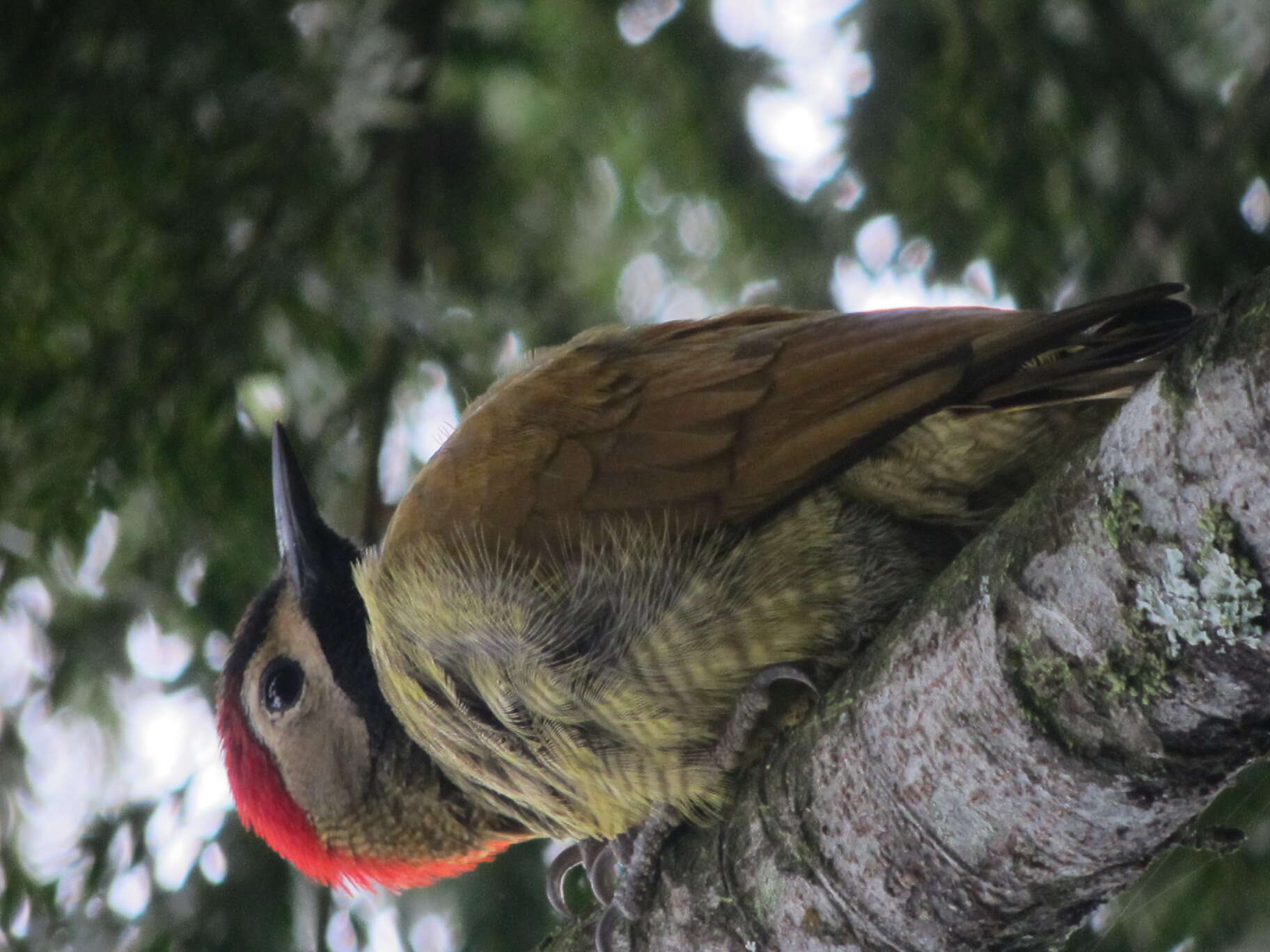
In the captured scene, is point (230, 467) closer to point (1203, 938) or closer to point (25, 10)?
point (25, 10)

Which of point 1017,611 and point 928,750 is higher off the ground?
point 1017,611

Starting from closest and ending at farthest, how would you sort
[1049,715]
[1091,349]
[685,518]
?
[1049,715], [1091,349], [685,518]

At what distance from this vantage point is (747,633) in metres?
1.94

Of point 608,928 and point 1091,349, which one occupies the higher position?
point 1091,349

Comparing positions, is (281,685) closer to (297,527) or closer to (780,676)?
(297,527)

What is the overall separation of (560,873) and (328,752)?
1.84ft

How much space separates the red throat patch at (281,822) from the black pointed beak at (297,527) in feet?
0.92

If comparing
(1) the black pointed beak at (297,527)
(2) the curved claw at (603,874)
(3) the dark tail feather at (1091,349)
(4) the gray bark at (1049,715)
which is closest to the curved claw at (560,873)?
(2) the curved claw at (603,874)

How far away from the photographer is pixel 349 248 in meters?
2.99

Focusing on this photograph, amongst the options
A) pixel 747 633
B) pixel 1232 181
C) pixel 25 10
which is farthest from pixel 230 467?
pixel 1232 181

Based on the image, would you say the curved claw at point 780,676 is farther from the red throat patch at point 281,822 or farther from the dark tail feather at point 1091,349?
the red throat patch at point 281,822

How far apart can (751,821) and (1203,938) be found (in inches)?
39.5

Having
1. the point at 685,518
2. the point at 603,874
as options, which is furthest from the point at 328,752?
the point at 685,518

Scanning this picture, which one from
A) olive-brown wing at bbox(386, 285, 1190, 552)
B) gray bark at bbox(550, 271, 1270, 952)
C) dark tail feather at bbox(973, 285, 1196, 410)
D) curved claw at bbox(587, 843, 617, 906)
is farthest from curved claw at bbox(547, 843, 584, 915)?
dark tail feather at bbox(973, 285, 1196, 410)
